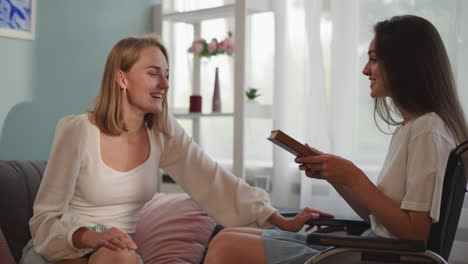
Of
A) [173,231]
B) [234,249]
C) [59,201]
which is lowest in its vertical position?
[173,231]

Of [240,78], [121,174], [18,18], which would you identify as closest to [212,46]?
[240,78]

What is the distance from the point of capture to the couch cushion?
2162 mm

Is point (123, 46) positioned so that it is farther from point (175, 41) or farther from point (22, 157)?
point (175, 41)

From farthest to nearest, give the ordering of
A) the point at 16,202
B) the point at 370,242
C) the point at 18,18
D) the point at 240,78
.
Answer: the point at 240,78
the point at 18,18
the point at 16,202
the point at 370,242

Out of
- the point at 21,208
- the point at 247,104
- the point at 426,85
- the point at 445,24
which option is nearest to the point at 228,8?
the point at 247,104

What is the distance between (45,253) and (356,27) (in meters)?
2.06

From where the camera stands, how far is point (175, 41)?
153 inches

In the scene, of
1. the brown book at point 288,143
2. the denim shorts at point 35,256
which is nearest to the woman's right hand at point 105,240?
the denim shorts at point 35,256

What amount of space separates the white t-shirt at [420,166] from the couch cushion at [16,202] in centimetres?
134

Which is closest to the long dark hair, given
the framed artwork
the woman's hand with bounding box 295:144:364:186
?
the woman's hand with bounding box 295:144:364:186

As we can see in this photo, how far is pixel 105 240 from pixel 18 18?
5.91 feet

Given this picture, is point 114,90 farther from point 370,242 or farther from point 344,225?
point 370,242

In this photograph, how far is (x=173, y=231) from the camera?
236 centimetres

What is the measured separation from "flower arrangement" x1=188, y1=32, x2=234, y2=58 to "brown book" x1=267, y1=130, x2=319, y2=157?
1783 millimetres
